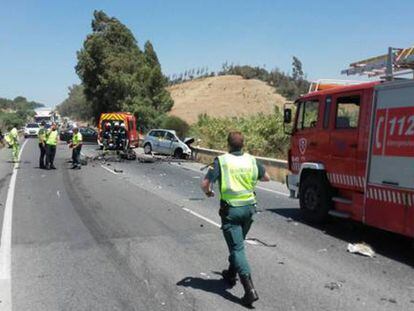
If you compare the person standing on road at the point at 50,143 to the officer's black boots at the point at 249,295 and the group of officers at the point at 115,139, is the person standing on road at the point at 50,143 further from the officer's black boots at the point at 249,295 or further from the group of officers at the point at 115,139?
the officer's black boots at the point at 249,295

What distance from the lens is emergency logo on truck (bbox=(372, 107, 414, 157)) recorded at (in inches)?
329

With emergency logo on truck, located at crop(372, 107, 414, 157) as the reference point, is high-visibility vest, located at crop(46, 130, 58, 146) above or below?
below

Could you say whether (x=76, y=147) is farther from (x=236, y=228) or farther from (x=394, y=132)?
(x=236, y=228)

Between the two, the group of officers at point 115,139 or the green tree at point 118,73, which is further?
the green tree at point 118,73

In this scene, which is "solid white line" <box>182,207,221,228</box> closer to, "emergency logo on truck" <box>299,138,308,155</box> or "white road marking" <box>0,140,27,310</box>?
"emergency logo on truck" <box>299,138,308,155</box>

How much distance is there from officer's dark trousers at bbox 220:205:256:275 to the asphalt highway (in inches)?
18.0

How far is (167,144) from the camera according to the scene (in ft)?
106

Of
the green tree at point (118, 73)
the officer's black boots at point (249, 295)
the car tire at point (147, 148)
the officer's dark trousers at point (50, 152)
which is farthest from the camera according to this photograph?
the green tree at point (118, 73)

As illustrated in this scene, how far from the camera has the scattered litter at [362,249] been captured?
848cm

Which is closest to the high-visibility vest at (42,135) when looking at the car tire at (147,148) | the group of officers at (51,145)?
the group of officers at (51,145)

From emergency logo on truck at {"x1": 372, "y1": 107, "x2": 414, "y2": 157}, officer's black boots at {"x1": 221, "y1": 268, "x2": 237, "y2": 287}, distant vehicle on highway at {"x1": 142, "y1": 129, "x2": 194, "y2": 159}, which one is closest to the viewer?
officer's black boots at {"x1": 221, "y1": 268, "x2": 237, "y2": 287}

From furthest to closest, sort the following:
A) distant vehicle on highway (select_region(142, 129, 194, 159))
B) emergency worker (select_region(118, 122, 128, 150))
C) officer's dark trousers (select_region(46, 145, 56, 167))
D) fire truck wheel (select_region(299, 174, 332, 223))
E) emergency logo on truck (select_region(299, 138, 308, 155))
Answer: distant vehicle on highway (select_region(142, 129, 194, 159)) < emergency worker (select_region(118, 122, 128, 150)) < officer's dark trousers (select_region(46, 145, 56, 167)) < emergency logo on truck (select_region(299, 138, 308, 155)) < fire truck wheel (select_region(299, 174, 332, 223))

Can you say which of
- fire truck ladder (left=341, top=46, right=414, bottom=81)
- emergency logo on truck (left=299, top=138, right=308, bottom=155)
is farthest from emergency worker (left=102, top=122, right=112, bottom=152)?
fire truck ladder (left=341, top=46, right=414, bottom=81)

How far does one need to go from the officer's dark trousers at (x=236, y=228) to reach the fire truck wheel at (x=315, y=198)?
15.0 feet
